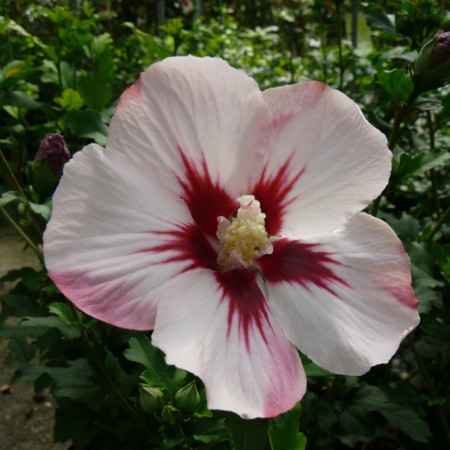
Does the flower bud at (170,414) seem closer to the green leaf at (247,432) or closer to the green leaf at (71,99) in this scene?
the green leaf at (247,432)

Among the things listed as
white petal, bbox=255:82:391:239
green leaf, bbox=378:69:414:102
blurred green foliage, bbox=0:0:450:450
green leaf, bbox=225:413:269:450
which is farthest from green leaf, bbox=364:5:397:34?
green leaf, bbox=225:413:269:450

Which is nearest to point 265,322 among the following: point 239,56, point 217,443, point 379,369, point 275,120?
point 275,120

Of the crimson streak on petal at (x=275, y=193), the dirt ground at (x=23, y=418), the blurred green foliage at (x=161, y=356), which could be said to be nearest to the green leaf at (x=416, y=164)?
the blurred green foliage at (x=161, y=356)

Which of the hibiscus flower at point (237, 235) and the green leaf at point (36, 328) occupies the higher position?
the hibiscus flower at point (237, 235)

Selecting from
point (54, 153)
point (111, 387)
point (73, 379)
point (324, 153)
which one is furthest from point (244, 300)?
point (73, 379)

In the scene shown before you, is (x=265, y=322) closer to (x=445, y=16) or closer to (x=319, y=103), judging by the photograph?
(x=319, y=103)

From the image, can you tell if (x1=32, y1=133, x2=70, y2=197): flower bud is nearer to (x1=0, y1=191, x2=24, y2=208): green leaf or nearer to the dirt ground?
(x1=0, y1=191, x2=24, y2=208): green leaf
